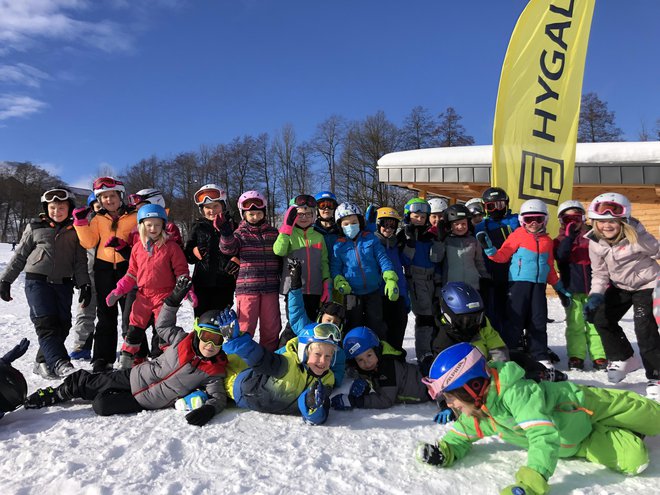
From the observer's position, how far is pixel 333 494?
2.40m

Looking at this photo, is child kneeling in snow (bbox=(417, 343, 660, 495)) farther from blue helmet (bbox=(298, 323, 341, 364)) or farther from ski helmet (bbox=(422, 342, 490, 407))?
blue helmet (bbox=(298, 323, 341, 364))

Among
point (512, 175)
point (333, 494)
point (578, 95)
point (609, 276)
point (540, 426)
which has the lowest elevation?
point (333, 494)

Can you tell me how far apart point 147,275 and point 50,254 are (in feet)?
4.08

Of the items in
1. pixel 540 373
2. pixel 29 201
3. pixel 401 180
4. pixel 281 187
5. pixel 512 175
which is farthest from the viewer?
pixel 29 201

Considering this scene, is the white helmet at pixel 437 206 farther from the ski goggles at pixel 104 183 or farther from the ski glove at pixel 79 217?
the ski glove at pixel 79 217

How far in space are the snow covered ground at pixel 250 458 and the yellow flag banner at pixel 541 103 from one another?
5.09 m

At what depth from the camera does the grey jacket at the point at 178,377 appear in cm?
368

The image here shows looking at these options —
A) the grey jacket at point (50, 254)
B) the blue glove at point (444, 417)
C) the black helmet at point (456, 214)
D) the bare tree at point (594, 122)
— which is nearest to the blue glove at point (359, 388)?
the blue glove at point (444, 417)

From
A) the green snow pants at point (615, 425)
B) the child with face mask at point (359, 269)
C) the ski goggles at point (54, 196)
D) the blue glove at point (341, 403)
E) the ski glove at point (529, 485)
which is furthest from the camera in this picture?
the ski goggles at point (54, 196)

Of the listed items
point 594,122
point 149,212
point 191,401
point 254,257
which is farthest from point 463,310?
point 594,122

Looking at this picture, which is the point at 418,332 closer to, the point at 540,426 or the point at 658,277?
the point at 658,277

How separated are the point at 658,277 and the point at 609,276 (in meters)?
0.39

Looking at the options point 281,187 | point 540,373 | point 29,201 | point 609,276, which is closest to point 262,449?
point 540,373

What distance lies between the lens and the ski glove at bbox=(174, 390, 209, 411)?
361 cm
